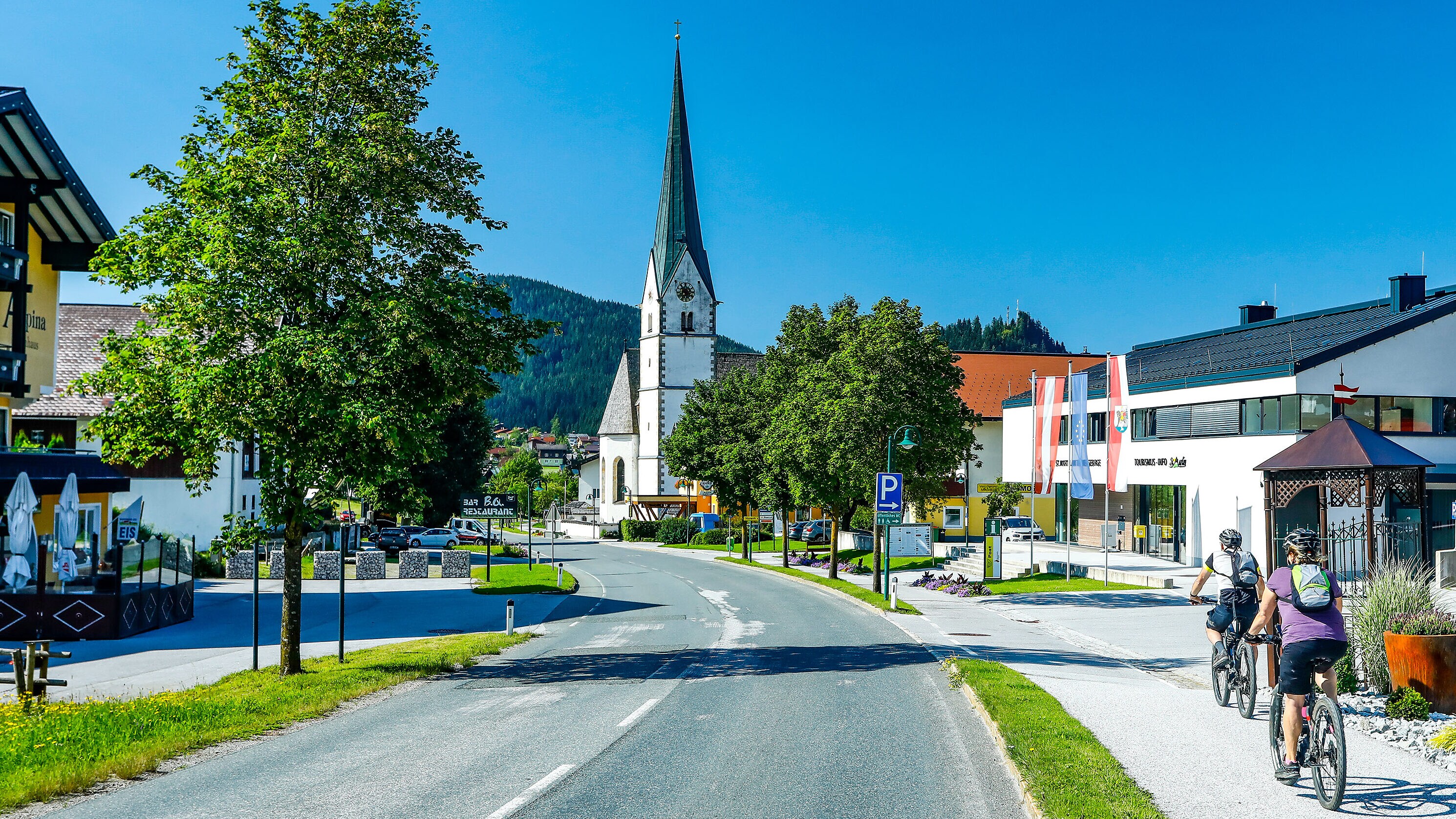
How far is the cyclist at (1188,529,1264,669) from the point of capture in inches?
456

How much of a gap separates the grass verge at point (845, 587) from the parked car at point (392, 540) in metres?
17.5

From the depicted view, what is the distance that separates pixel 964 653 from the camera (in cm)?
1933

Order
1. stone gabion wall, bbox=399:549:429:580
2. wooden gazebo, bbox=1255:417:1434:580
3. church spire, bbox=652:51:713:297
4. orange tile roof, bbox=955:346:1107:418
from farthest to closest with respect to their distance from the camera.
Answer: church spire, bbox=652:51:713:297, orange tile roof, bbox=955:346:1107:418, stone gabion wall, bbox=399:549:429:580, wooden gazebo, bbox=1255:417:1434:580

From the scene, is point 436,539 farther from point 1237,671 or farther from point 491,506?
point 1237,671

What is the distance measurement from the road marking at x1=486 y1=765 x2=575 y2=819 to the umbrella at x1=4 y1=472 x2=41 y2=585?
52.0 feet

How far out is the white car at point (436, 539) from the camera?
2306 inches

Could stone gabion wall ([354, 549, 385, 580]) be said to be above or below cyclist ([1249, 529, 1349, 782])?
below

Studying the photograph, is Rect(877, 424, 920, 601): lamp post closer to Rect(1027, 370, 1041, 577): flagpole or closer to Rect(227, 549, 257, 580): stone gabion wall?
Rect(1027, 370, 1041, 577): flagpole

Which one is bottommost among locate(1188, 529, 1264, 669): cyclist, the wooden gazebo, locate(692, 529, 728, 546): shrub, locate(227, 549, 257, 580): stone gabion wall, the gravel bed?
locate(692, 529, 728, 546): shrub

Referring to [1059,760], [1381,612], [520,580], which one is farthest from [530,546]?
[1059,760]

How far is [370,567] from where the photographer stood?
137 feet

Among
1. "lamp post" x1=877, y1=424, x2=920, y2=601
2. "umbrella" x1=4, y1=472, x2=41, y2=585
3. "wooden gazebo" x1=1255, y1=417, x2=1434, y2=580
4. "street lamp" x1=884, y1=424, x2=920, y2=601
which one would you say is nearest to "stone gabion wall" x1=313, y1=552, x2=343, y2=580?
"umbrella" x1=4, y1=472, x2=41, y2=585

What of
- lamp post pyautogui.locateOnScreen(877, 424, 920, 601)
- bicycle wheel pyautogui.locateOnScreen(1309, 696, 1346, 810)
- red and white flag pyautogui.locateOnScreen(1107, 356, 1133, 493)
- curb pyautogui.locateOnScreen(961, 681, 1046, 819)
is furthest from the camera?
red and white flag pyautogui.locateOnScreen(1107, 356, 1133, 493)

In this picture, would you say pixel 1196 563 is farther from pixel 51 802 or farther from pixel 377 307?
pixel 51 802
